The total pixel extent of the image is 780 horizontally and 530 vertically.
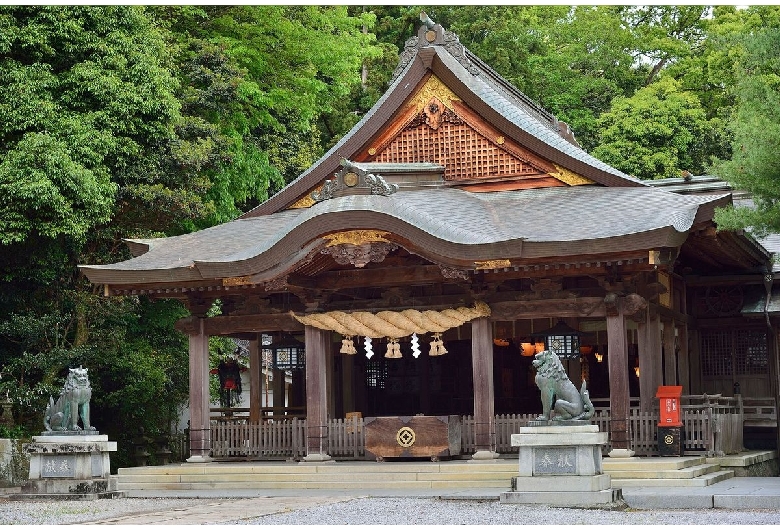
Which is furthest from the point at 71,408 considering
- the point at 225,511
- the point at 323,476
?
the point at 225,511

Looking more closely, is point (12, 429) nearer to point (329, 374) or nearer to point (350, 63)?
point (329, 374)

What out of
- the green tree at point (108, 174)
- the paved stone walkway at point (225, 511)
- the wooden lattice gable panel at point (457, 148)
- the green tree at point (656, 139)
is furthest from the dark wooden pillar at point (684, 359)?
the green tree at point (656, 139)

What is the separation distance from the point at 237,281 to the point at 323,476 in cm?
348

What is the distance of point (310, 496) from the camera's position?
56.2 feet

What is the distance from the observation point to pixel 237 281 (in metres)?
19.7

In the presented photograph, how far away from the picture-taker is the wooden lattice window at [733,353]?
907 inches

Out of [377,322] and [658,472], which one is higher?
[377,322]

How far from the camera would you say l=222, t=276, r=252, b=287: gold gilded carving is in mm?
19562

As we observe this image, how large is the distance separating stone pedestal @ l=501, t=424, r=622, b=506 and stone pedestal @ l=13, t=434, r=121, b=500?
21.8 ft

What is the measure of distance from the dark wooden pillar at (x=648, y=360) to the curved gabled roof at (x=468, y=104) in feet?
8.45

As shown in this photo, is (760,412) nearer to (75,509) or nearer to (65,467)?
(65,467)

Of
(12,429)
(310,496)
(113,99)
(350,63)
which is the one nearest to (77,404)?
(310,496)

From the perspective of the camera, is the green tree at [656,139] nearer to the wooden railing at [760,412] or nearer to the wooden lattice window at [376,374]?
the wooden railing at [760,412]

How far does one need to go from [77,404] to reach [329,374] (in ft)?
14.8
